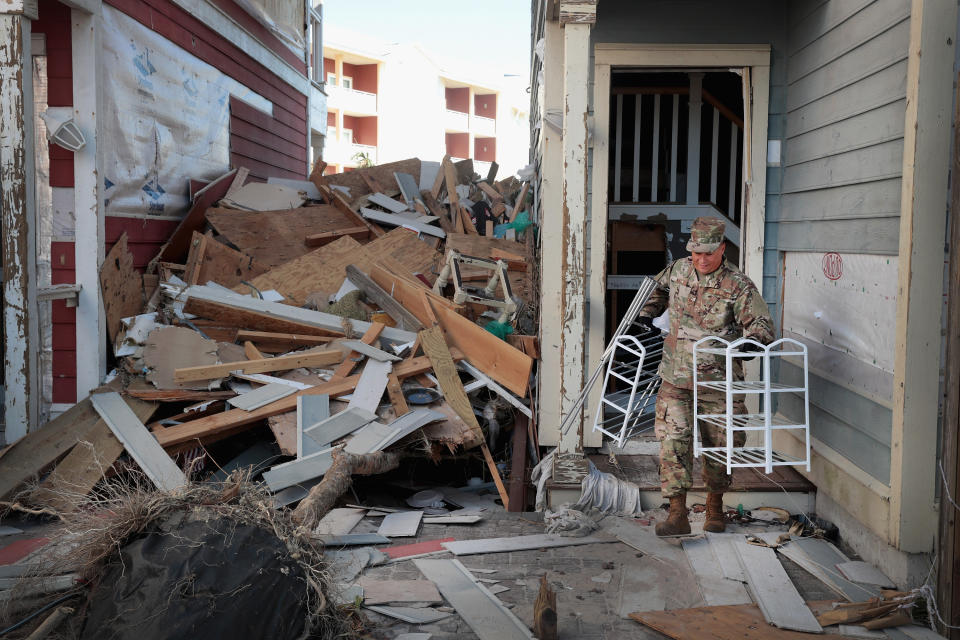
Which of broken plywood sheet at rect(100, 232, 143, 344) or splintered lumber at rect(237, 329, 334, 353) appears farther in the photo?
splintered lumber at rect(237, 329, 334, 353)

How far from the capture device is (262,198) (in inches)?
399

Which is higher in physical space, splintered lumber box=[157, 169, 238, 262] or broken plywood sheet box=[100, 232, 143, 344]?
splintered lumber box=[157, 169, 238, 262]

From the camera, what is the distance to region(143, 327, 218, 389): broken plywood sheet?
6688mm

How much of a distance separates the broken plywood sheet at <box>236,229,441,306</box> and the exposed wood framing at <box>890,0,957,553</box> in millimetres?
5244

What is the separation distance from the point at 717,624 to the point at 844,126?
3.19m

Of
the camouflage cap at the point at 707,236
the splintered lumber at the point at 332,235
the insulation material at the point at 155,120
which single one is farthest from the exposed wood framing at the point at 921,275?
the splintered lumber at the point at 332,235

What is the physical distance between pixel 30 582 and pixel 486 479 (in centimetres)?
399

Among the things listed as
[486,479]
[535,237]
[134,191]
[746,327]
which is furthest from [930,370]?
[134,191]

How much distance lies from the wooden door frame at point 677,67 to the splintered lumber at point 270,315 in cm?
196

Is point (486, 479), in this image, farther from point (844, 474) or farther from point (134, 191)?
point (134, 191)

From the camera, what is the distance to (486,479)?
7113 millimetres

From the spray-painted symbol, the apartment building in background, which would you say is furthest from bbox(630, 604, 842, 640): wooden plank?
the apartment building in background

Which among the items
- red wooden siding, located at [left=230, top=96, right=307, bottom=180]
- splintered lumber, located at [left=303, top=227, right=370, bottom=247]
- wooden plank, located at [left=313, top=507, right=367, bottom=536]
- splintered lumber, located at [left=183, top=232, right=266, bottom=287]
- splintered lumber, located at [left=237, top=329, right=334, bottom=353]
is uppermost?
red wooden siding, located at [left=230, top=96, right=307, bottom=180]

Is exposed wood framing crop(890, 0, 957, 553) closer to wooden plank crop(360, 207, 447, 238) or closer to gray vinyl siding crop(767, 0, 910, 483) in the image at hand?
gray vinyl siding crop(767, 0, 910, 483)
